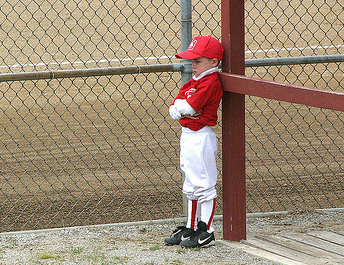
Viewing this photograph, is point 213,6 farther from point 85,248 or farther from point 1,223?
point 85,248

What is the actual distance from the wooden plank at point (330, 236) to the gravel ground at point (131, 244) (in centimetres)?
20

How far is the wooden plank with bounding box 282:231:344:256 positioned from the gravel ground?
9.0 inches

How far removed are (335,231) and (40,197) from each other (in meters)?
3.35

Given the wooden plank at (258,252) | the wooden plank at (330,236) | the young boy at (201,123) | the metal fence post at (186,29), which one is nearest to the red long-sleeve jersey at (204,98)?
the young boy at (201,123)

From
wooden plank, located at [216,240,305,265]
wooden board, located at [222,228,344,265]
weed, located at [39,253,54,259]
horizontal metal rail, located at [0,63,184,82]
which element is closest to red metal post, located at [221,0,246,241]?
wooden plank, located at [216,240,305,265]

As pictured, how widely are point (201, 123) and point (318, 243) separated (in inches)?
49.2

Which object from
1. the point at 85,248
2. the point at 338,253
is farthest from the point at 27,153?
the point at 338,253

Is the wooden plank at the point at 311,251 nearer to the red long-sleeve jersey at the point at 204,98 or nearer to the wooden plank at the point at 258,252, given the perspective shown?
the wooden plank at the point at 258,252

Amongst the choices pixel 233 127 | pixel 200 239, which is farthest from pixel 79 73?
pixel 200 239

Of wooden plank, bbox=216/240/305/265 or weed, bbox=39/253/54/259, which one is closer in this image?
wooden plank, bbox=216/240/305/265

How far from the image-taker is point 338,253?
12.2 ft

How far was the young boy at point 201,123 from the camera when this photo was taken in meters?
3.73

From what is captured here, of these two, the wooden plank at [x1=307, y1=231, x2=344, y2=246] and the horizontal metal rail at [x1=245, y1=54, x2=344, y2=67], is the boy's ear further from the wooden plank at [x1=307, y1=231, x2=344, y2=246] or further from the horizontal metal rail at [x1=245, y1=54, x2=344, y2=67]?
the wooden plank at [x1=307, y1=231, x2=344, y2=246]

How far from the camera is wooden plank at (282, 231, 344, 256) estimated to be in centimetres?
381
